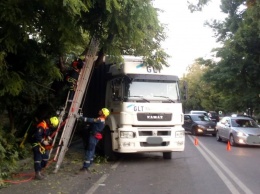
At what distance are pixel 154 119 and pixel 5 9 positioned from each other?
5.87 meters

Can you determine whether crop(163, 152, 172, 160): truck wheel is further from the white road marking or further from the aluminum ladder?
the aluminum ladder

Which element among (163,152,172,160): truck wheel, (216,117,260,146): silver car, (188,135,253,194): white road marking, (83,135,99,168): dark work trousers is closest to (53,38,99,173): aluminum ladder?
(83,135,99,168): dark work trousers

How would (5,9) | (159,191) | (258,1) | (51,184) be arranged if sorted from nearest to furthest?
1. (5,9)
2. (159,191)
3. (51,184)
4. (258,1)

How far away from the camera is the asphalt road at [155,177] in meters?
7.71

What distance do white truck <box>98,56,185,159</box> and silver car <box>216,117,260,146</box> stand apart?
653cm

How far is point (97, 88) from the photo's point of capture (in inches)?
508

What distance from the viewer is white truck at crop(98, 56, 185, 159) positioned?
11125 mm

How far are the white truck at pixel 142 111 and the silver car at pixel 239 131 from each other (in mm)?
6530

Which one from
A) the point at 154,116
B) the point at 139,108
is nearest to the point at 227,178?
the point at 154,116

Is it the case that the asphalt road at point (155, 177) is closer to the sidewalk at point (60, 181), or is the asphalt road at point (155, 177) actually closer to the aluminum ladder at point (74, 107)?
the sidewalk at point (60, 181)

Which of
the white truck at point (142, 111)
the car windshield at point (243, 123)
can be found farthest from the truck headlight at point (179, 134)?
the car windshield at point (243, 123)

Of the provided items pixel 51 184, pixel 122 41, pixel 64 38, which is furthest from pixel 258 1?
pixel 51 184

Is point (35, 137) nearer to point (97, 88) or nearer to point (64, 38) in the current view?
point (64, 38)

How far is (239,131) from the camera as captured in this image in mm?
17375
